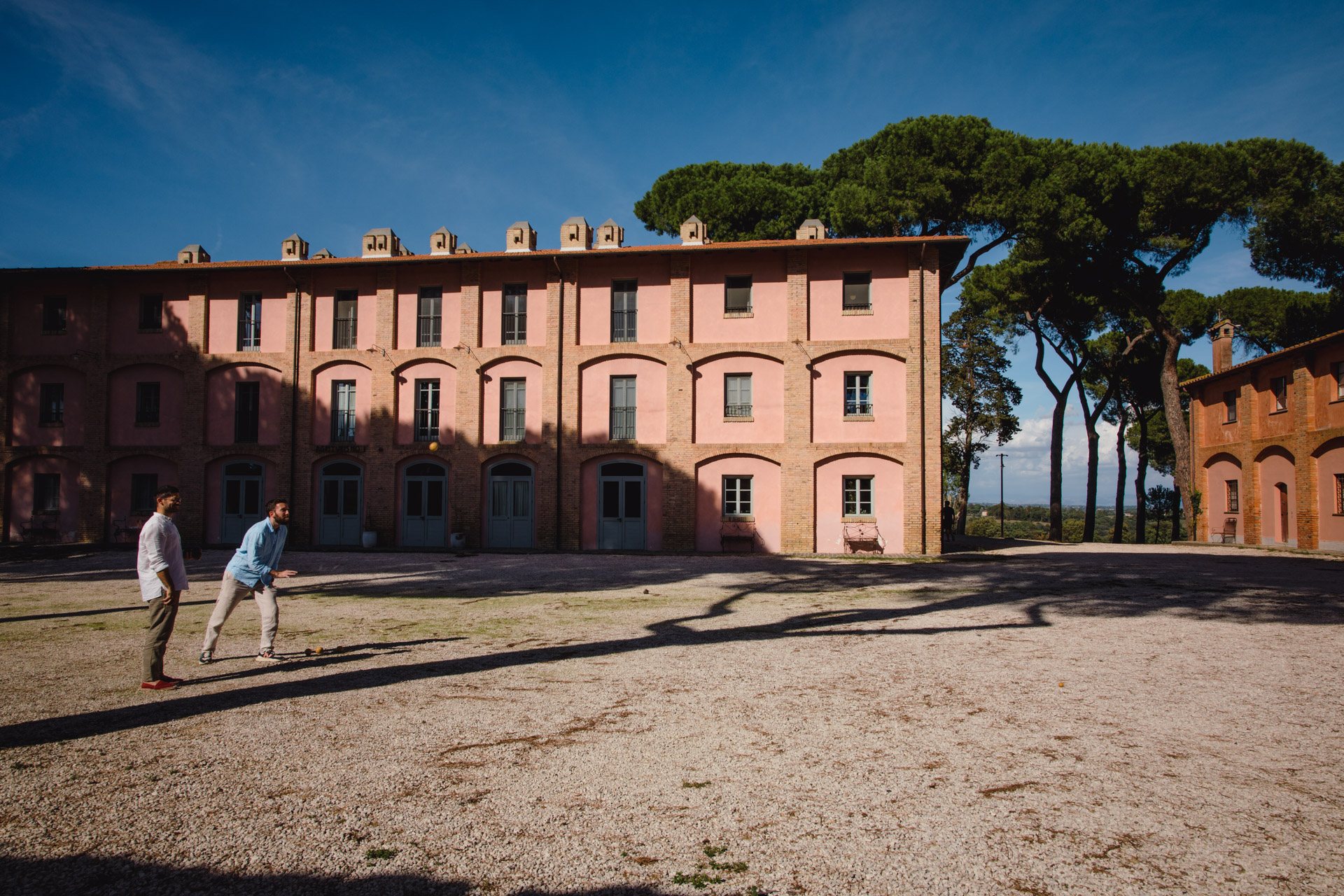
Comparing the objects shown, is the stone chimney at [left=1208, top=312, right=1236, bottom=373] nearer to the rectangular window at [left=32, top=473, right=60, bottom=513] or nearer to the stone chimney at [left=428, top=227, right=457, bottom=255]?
the stone chimney at [left=428, top=227, right=457, bottom=255]

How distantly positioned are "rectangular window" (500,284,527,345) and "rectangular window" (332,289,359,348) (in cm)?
497

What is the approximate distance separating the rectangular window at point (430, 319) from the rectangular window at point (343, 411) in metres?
2.63

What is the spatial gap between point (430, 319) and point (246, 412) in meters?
6.75

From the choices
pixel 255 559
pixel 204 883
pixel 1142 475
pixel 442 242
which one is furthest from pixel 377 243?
pixel 1142 475

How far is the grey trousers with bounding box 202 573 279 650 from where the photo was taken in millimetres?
6680

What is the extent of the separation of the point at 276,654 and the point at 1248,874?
24.0 feet

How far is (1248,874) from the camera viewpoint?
304 cm

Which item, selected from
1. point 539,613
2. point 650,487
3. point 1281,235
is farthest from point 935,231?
point 539,613

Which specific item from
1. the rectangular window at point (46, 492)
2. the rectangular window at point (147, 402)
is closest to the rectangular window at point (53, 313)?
the rectangular window at point (147, 402)

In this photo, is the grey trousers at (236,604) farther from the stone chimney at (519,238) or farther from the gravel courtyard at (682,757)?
the stone chimney at (519,238)

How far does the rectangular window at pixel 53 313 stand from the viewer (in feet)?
81.0

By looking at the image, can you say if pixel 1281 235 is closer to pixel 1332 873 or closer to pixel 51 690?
pixel 1332 873

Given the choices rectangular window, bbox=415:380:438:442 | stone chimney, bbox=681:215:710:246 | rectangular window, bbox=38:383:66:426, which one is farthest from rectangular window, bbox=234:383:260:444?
stone chimney, bbox=681:215:710:246

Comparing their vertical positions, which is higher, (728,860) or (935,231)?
(935,231)
